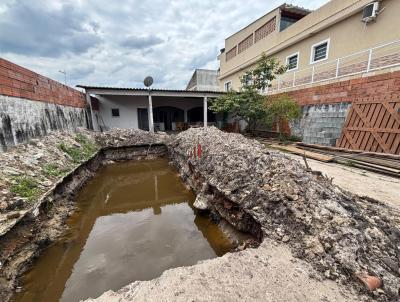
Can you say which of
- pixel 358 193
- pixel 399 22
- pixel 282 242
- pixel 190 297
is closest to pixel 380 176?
pixel 358 193

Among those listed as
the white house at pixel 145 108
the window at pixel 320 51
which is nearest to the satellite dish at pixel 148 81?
the white house at pixel 145 108

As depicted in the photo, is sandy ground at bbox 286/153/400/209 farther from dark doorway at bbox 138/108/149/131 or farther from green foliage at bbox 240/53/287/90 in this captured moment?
dark doorway at bbox 138/108/149/131

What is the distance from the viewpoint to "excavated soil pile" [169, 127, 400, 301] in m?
1.86

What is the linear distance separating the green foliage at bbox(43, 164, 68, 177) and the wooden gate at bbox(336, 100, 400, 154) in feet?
27.8

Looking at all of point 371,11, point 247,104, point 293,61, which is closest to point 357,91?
point 371,11

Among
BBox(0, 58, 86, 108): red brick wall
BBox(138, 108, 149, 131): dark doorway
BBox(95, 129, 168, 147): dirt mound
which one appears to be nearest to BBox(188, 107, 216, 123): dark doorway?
BBox(138, 108, 149, 131): dark doorway

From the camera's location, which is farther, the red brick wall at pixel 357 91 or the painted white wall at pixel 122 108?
the painted white wall at pixel 122 108

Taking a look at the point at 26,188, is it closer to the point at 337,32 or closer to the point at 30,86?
the point at 30,86

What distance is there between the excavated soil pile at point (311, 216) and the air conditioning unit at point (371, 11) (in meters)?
7.28

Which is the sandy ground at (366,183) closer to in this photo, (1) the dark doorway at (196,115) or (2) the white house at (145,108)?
(2) the white house at (145,108)

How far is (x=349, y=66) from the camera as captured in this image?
7.61m

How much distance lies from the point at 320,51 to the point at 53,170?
37.7 feet

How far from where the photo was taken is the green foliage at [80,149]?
5.80m

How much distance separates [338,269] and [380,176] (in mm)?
3732
